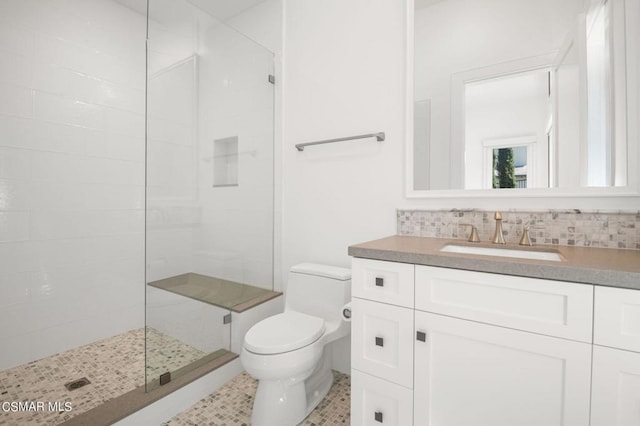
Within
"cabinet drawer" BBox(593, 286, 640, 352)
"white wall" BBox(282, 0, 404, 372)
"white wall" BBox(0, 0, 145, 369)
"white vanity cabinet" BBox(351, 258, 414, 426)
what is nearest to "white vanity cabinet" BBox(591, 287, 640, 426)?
"cabinet drawer" BBox(593, 286, 640, 352)

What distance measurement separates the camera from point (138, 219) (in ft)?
7.95

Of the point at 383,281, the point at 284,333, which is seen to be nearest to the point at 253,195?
the point at 284,333

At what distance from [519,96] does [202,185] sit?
1741 mm

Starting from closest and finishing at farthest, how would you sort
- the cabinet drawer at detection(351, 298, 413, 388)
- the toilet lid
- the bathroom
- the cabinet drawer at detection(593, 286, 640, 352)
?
the cabinet drawer at detection(593, 286, 640, 352) < the cabinet drawer at detection(351, 298, 413, 388) < the toilet lid < the bathroom

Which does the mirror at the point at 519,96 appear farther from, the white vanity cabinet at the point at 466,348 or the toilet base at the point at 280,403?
the toilet base at the point at 280,403

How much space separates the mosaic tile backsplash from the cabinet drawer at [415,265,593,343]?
0.54 meters

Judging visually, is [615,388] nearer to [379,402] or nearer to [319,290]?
[379,402]

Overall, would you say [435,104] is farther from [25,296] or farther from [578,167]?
[25,296]

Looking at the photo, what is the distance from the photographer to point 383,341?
1.15 m

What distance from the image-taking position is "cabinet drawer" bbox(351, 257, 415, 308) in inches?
43.2

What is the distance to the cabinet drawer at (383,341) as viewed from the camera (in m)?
1.10

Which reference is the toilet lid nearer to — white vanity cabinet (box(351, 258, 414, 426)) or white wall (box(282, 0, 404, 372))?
white vanity cabinet (box(351, 258, 414, 426))

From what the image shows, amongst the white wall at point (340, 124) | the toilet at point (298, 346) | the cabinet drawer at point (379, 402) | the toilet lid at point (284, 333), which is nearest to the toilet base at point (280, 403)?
the toilet at point (298, 346)

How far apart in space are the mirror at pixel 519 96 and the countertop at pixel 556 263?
1.10 feet
